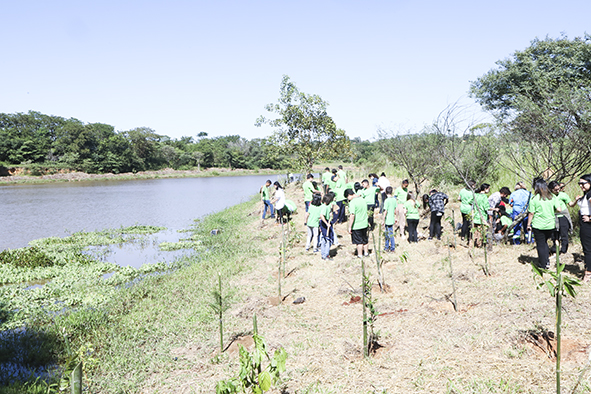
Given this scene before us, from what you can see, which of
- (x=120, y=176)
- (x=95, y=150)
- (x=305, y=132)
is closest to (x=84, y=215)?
(x=305, y=132)

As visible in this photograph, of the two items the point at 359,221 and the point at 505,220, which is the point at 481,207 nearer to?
the point at 505,220

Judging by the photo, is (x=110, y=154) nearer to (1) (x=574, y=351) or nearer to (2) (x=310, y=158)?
(2) (x=310, y=158)

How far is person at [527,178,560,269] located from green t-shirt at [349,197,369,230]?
322 centimetres

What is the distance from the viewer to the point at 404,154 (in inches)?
669

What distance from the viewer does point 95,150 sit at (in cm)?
6950

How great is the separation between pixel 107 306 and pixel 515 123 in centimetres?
1072

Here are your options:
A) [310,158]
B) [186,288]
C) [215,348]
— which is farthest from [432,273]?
[310,158]

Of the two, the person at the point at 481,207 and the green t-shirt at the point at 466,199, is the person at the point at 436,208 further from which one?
the person at the point at 481,207

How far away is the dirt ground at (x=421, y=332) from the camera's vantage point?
3857 millimetres

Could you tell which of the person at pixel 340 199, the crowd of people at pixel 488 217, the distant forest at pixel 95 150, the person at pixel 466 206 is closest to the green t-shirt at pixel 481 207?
the crowd of people at pixel 488 217

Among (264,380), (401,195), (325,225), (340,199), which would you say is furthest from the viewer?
(340,199)

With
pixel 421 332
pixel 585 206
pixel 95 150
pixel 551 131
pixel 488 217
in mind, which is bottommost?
pixel 421 332

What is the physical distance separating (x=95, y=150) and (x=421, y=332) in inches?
3050

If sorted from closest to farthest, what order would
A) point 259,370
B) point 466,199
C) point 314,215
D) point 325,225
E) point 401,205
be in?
point 259,370, point 466,199, point 325,225, point 314,215, point 401,205
